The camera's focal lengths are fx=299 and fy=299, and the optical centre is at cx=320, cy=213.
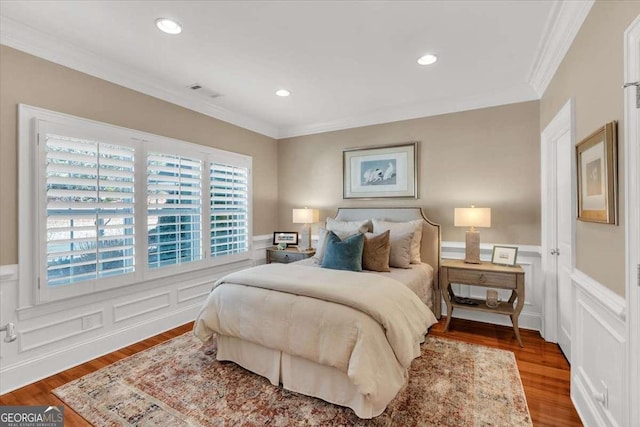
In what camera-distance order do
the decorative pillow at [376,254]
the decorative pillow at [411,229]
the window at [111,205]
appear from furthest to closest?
the decorative pillow at [411,229]
the decorative pillow at [376,254]
the window at [111,205]


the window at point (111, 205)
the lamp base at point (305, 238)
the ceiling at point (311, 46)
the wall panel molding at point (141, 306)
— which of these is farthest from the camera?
the lamp base at point (305, 238)

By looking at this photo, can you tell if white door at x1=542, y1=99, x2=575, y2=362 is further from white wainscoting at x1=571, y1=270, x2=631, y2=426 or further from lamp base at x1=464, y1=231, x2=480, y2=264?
white wainscoting at x1=571, y1=270, x2=631, y2=426

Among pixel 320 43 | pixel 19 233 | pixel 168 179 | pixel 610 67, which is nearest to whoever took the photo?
pixel 610 67

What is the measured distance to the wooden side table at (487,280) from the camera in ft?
9.77

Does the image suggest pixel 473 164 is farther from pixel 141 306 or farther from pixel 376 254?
pixel 141 306

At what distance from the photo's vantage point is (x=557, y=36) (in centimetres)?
223

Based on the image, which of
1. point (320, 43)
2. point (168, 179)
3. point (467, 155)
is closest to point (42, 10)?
point (168, 179)

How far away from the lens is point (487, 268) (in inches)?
122

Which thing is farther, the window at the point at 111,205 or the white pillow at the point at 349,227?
the white pillow at the point at 349,227

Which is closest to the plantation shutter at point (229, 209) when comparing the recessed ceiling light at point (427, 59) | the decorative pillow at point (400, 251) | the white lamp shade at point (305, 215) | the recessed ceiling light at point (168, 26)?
the white lamp shade at point (305, 215)

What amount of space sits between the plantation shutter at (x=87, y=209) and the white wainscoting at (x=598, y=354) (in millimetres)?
3619

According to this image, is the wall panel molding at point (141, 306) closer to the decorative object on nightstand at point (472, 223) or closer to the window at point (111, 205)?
the window at point (111, 205)

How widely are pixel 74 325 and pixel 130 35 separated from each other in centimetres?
248

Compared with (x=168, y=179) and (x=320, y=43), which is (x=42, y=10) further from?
(x=320, y=43)
